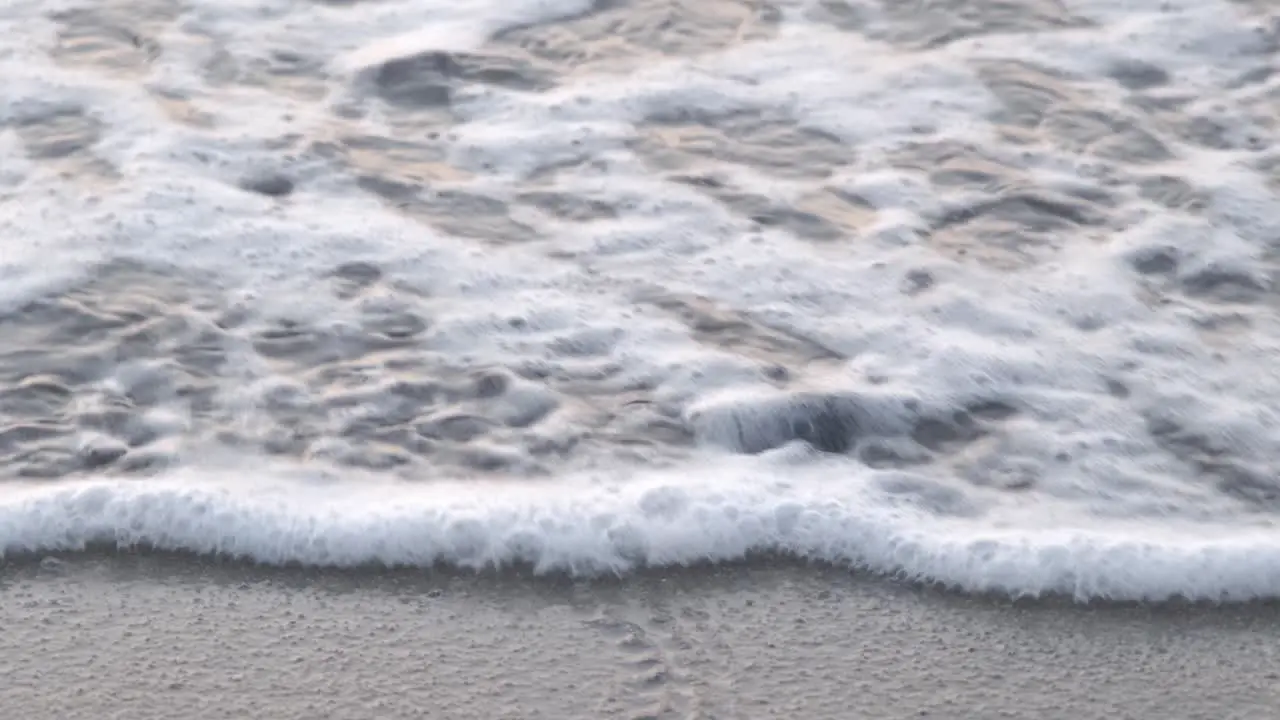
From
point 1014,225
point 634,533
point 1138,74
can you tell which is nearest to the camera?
point 634,533

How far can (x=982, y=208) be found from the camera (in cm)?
393

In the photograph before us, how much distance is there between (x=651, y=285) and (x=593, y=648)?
112cm

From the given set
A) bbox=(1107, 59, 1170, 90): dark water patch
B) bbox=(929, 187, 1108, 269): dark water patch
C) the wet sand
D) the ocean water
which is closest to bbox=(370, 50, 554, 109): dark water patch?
the ocean water

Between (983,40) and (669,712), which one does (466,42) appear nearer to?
(983,40)

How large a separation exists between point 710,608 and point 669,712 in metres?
0.25

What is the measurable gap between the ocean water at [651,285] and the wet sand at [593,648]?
65 mm

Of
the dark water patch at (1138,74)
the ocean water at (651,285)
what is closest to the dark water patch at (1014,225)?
the ocean water at (651,285)

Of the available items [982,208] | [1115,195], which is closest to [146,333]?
[982,208]

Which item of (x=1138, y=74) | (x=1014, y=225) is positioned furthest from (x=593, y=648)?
(x=1138, y=74)

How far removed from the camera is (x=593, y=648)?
266 cm

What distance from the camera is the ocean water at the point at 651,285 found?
2912 millimetres

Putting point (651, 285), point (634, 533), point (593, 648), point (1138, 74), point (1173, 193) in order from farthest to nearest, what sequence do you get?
point (1138, 74)
point (1173, 193)
point (651, 285)
point (634, 533)
point (593, 648)

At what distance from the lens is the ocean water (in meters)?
2.91

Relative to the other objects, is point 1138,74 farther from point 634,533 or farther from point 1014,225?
point 634,533
